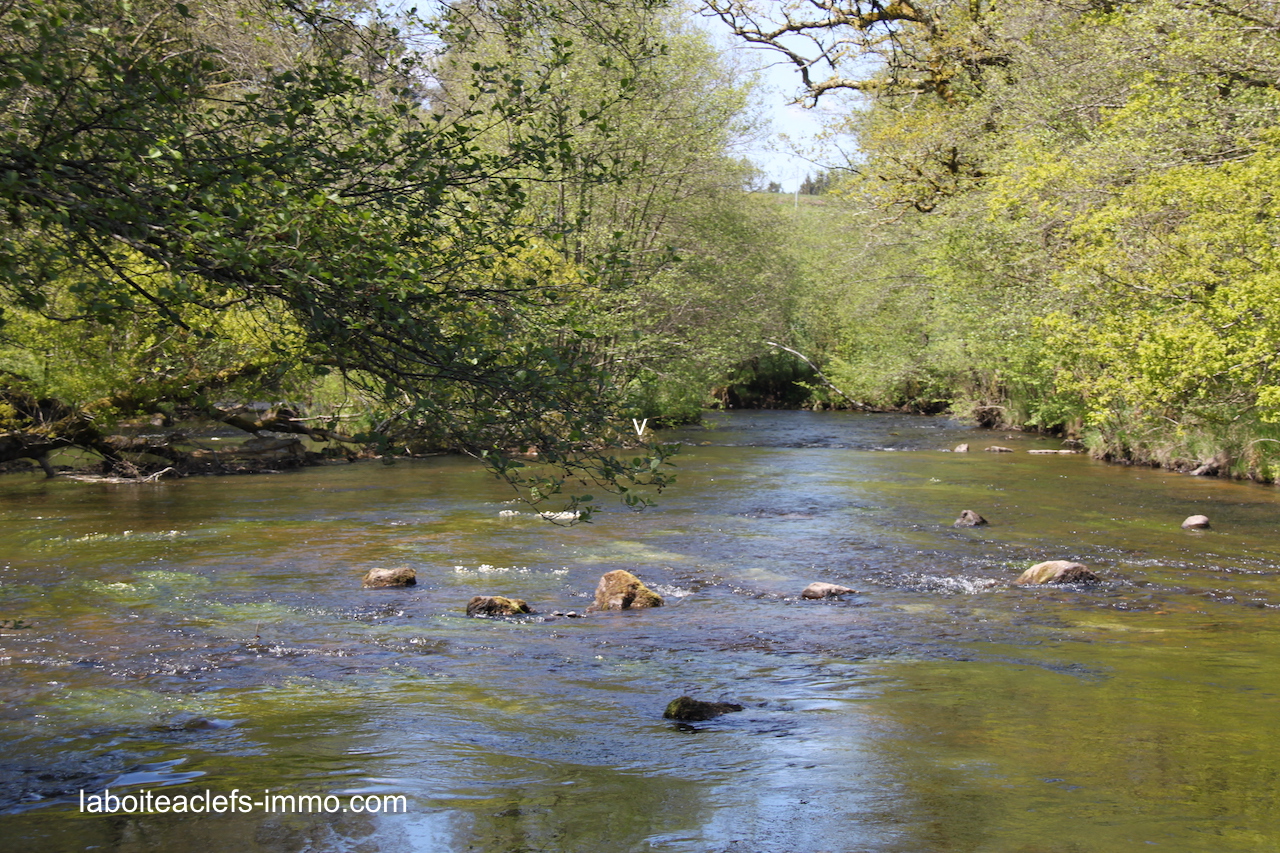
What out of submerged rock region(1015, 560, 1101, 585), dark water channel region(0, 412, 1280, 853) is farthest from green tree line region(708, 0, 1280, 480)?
submerged rock region(1015, 560, 1101, 585)

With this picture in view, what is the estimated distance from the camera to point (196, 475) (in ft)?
75.3

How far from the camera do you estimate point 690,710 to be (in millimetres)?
7770

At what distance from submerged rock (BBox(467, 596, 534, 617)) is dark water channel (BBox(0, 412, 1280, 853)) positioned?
18cm

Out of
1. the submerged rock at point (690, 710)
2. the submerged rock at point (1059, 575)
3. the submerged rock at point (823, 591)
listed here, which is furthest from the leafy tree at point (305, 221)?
the submerged rock at point (1059, 575)

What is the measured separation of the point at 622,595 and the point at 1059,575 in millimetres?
5320

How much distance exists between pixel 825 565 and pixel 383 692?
24.1 feet

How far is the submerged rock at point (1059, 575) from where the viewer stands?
497 inches

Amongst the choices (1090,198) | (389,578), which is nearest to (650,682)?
(389,578)

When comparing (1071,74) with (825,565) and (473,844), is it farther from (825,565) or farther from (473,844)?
(473,844)

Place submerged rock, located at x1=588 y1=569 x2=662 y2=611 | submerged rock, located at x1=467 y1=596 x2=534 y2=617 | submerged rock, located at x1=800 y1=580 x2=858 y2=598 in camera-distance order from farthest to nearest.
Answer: submerged rock, located at x1=800 y1=580 x2=858 y2=598, submerged rock, located at x1=588 y1=569 x2=662 y2=611, submerged rock, located at x1=467 y1=596 x2=534 y2=617

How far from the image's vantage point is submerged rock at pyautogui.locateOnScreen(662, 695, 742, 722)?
25.5 ft

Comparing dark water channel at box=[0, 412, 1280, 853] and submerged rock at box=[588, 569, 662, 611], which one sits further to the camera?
submerged rock at box=[588, 569, 662, 611]

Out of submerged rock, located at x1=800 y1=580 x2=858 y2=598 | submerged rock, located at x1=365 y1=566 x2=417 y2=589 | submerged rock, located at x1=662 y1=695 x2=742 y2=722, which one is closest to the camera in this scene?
submerged rock, located at x1=662 y1=695 x2=742 y2=722

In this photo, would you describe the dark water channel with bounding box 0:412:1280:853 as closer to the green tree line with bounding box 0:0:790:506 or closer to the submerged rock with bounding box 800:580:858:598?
the submerged rock with bounding box 800:580:858:598
